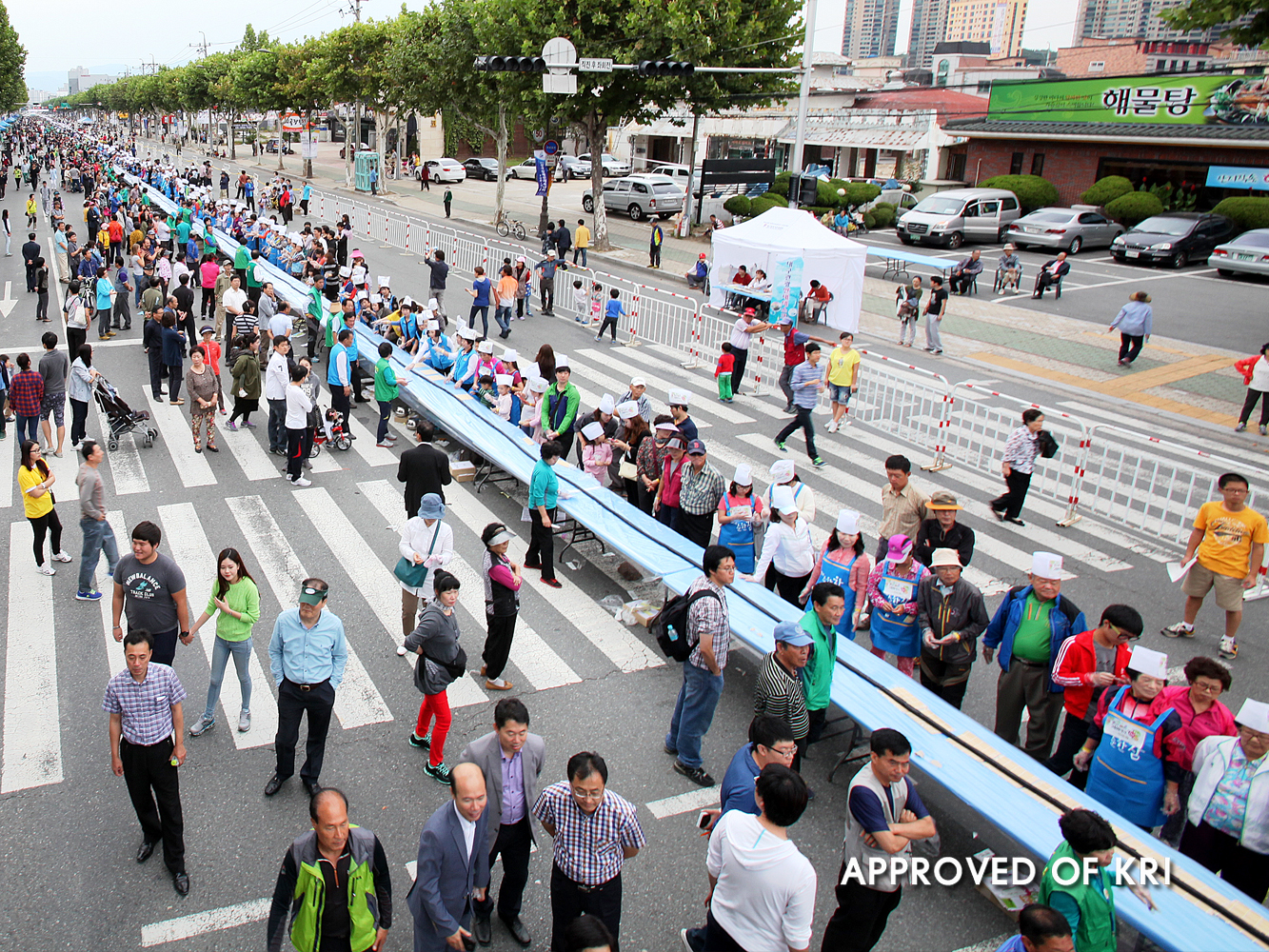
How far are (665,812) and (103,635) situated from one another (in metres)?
5.39

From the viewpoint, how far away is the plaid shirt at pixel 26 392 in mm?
11844

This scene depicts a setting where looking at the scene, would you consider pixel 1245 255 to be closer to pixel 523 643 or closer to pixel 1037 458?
pixel 1037 458

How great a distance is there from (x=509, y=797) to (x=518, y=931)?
86 centimetres

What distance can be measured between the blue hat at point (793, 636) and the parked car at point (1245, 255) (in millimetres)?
31855

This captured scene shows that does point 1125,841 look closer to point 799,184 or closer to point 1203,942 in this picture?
point 1203,942

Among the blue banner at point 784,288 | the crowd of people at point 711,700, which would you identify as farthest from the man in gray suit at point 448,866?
the blue banner at point 784,288

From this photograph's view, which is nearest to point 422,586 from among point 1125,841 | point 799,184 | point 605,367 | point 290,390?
point 290,390

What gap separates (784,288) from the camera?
2270 centimetres

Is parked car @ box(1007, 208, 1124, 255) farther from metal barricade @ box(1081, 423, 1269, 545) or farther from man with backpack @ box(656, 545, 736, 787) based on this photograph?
man with backpack @ box(656, 545, 736, 787)

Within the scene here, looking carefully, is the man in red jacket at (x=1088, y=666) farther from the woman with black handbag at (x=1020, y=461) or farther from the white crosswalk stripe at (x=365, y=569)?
the woman with black handbag at (x=1020, y=461)

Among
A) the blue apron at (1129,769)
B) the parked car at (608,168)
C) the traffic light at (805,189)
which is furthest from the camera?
the parked car at (608,168)

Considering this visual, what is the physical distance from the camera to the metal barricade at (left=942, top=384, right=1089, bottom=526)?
40.1 feet

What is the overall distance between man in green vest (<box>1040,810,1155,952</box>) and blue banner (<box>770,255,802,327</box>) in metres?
18.9

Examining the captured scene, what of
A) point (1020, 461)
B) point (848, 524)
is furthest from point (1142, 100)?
point (848, 524)
